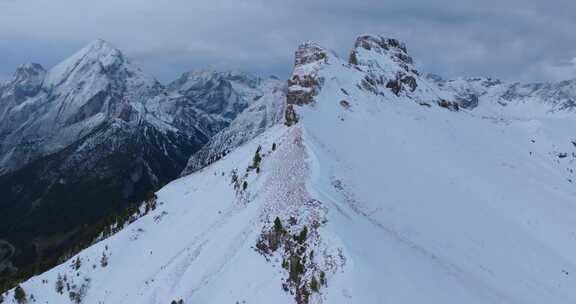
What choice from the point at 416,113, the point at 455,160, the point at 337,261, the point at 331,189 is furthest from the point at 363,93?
the point at 337,261

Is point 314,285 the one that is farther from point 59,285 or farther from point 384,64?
point 384,64

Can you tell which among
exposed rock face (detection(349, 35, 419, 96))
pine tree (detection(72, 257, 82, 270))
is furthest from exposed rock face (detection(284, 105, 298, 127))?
pine tree (detection(72, 257, 82, 270))

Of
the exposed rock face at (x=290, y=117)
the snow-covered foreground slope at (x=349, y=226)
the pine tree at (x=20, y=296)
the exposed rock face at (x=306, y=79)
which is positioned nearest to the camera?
the snow-covered foreground slope at (x=349, y=226)

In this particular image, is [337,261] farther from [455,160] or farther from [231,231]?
[455,160]

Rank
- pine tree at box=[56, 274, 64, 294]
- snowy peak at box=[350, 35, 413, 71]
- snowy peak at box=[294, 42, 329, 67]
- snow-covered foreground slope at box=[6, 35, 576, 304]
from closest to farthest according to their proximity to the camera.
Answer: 1. snow-covered foreground slope at box=[6, 35, 576, 304]
2. pine tree at box=[56, 274, 64, 294]
3. snowy peak at box=[294, 42, 329, 67]
4. snowy peak at box=[350, 35, 413, 71]

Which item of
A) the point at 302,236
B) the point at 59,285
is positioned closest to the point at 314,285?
the point at 302,236

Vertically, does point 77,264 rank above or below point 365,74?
below

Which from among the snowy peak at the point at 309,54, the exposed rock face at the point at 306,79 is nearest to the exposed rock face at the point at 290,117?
the exposed rock face at the point at 306,79

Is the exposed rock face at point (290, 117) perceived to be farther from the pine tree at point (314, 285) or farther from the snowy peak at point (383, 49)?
the snowy peak at point (383, 49)

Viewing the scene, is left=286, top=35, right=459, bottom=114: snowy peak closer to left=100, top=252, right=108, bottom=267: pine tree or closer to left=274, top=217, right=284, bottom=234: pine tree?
left=100, top=252, right=108, bottom=267: pine tree
